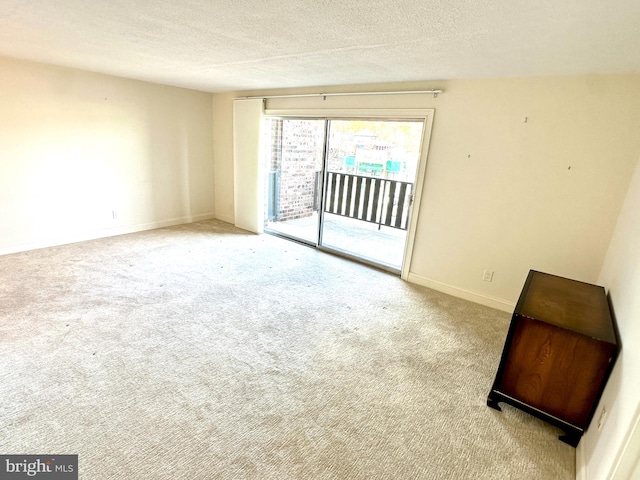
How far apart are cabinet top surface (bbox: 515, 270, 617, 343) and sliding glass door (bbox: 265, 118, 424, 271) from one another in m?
2.51

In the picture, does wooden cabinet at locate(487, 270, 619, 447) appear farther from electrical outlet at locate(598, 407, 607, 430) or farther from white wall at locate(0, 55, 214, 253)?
white wall at locate(0, 55, 214, 253)

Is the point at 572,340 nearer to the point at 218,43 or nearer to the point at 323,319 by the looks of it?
the point at 323,319

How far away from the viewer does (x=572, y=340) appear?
5.21 ft

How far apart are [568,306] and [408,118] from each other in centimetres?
226

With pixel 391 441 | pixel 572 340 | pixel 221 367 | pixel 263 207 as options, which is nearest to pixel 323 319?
pixel 221 367

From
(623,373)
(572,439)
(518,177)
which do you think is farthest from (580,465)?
(518,177)

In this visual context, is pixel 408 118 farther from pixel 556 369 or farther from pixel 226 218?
pixel 226 218

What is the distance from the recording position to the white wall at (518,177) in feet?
7.84

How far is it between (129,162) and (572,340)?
200 inches

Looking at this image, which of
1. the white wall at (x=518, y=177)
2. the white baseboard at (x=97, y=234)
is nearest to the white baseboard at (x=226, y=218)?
the white baseboard at (x=97, y=234)

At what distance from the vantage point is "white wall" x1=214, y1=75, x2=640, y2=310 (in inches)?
94.0

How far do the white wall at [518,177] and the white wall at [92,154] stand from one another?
9.52 ft

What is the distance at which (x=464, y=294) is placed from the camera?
3256 mm

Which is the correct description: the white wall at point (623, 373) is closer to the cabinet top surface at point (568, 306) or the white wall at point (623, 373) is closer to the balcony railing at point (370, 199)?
the cabinet top surface at point (568, 306)
